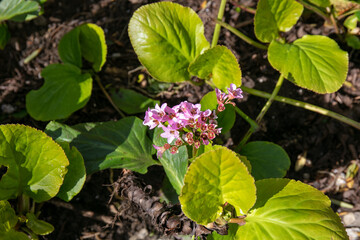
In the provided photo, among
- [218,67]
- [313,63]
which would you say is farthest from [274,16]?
[218,67]

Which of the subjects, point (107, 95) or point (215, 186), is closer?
point (215, 186)

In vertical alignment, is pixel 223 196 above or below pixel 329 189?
above

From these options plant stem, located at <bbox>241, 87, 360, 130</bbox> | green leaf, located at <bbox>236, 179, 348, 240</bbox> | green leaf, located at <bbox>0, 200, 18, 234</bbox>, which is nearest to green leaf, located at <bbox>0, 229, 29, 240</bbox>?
green leaf, located at <bbox>0, 200, 18, 234</bbox>

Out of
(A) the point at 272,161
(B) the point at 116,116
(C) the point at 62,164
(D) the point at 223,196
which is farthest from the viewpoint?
(B) the point at 116,116

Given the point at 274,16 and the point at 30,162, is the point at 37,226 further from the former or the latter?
the point at 274,16

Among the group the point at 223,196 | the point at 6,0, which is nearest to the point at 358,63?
the point at 223,196

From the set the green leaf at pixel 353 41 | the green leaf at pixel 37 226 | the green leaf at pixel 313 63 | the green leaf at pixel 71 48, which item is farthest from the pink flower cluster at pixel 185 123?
the green leaf at pixel 353 41

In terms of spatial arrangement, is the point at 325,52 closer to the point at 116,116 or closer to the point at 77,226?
the point at 116,116
